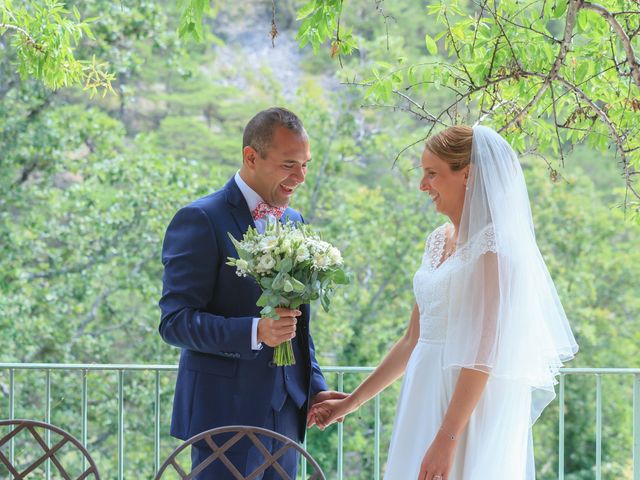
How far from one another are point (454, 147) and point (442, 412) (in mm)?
689

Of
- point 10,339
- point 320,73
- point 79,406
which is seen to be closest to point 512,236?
point 10,339

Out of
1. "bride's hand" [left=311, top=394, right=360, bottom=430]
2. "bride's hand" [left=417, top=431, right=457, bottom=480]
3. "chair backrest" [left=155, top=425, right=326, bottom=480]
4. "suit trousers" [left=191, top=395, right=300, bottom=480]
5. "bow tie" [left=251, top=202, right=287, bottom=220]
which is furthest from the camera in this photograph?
"bride's hand" [left=311, top=394, right=360, bottom=430]

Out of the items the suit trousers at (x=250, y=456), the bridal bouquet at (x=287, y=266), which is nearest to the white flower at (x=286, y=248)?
the bridal bouquet at (x=287, y=266)

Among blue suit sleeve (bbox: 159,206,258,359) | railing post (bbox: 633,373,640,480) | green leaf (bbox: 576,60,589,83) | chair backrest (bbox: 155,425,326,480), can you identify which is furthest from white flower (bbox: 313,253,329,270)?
railing post (bbox: 633,373,640,480)

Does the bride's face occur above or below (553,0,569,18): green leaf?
below

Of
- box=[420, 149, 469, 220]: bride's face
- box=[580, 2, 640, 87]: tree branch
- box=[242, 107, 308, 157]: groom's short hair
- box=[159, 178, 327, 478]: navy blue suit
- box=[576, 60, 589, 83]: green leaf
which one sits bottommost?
box=[159, 178, 327, 478]: navy blue suit

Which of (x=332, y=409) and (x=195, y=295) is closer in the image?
(x=195, y=295)

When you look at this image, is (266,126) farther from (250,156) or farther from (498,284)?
(498,284)

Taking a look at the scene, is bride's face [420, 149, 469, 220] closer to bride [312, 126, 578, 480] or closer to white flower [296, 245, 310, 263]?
bride [312, 126, 578, 480]

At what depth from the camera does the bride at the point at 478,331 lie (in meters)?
2.25

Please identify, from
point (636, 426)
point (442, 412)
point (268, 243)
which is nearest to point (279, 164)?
point (268, 243)

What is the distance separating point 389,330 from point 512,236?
765 cm

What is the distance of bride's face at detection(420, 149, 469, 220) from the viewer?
7.72ft

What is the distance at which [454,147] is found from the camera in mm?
2340
